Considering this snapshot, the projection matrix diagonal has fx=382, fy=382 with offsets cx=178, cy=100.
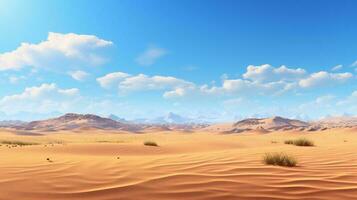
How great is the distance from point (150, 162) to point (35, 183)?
262 centimetres

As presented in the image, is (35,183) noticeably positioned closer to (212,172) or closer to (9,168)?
(9,168)

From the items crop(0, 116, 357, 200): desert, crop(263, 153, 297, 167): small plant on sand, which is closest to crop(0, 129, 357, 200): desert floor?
crop(0, 116, 357, 200): desert

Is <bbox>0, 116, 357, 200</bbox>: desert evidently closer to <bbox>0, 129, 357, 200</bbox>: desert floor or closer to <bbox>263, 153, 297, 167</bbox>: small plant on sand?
<bbox>0, 129, 357, 200</bbox>: desert floor

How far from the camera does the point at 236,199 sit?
5.18m

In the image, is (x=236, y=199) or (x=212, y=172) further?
(x=212, y=172)

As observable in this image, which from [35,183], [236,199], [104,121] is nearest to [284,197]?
[236,199]

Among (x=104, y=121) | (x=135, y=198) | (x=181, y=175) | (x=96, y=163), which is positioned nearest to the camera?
(x=135, y=198)

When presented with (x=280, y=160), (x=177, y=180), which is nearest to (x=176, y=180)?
(x=177, y=180)

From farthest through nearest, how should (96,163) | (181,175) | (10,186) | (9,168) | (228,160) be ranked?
1. (228,160)
2. (96,163)
3. (9,168)
4. (181,175)
5. (10,186)

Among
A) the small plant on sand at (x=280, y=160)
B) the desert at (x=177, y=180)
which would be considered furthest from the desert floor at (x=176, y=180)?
the small plant on sand at (x=280, y=160)

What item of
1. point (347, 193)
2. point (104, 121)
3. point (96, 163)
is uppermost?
point (104, 121)

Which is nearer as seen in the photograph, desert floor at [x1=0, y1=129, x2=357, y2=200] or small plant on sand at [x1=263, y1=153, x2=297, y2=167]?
desert floor at [x1=0, y1=129, x2=357, y2=200]

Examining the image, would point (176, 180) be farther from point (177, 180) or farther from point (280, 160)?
point (280, 160)

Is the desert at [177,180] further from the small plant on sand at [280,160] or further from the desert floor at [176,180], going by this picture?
the small plant on sand at [280,160]
